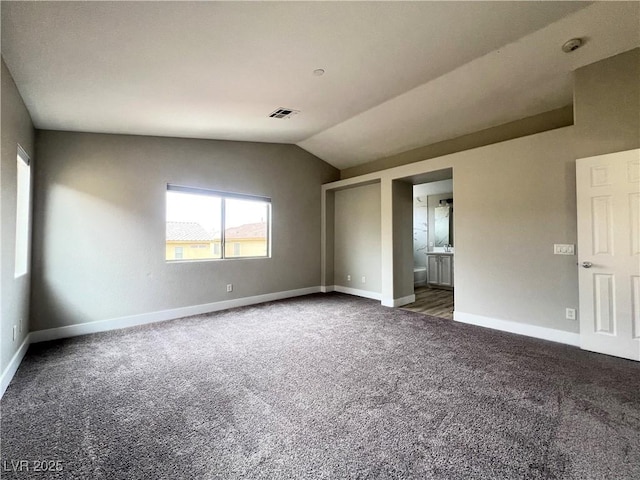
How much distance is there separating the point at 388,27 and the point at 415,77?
3.46 ft

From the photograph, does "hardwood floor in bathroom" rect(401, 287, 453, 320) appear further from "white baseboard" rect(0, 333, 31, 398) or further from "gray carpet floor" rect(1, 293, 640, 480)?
"white baseboard" rect(0, 333, 31, 398)

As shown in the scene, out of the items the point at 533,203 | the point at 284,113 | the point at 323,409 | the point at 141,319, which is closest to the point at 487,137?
the point at 533,203

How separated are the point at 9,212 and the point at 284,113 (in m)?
2.96

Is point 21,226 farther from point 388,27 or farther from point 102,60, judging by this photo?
point 388,27

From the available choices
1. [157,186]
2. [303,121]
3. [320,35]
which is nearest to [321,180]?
[303,121]

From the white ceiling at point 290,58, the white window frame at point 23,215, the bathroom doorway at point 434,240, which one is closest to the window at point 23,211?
the white window frame at point 23,215

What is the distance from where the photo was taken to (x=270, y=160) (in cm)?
544

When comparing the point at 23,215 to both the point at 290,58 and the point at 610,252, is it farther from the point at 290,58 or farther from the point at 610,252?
the point at 610,252

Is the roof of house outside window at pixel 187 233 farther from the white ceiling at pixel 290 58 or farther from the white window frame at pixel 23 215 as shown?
the white window frame at pixel 23 215

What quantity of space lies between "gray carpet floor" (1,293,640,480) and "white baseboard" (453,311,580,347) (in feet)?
0.53

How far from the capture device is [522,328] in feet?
11.5

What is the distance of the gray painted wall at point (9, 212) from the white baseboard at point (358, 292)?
4867 mm

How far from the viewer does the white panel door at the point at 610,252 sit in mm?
2705

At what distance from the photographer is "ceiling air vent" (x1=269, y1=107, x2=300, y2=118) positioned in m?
3.68
